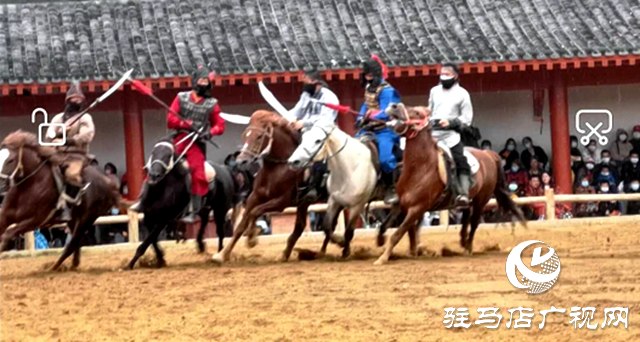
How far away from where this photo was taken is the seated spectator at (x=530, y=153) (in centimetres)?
2675

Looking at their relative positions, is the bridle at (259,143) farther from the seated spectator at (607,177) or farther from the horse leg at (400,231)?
the seated spectator at (607,177)

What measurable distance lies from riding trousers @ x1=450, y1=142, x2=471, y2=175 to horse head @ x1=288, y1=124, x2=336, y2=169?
4.59ft

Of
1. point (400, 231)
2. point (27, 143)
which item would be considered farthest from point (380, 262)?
point (27, 143)

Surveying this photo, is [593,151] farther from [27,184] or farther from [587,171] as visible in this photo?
[27,184]

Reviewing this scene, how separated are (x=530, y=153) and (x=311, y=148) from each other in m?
9.49

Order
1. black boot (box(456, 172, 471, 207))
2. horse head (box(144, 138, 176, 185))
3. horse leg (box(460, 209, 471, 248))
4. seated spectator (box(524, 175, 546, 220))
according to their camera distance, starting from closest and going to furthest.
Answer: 1. horse head (box(144, 138, 176, 185))
2. black boot (box(456, 172, 471, 207))
3. horse leg (box(460, 209, 471, 248))
4. seated spectator (box(524, 175, 546, 220))

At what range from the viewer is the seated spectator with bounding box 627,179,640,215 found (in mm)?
26181

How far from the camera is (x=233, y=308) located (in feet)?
46.7

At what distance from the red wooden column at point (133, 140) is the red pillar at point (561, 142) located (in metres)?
6.50

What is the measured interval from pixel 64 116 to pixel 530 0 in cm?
1197

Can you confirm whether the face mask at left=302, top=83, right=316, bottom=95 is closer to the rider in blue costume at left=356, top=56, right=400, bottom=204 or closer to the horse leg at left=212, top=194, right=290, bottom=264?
the rider in blue costume at left=356, top=56, right=400, bottom=204

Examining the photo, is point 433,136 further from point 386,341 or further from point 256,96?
point 256,96

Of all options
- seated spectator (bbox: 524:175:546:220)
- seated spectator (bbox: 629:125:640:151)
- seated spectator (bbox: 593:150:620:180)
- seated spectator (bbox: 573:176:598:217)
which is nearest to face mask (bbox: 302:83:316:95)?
seated spectator (bbox: 524:175:546:220)

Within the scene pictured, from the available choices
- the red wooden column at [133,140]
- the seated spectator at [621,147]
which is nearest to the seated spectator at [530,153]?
the seated spectator at [621,147]
